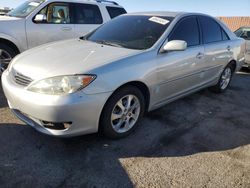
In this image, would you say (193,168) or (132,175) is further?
(193,168)

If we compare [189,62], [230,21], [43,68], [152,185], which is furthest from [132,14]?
[230,21]

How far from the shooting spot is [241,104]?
5.18m

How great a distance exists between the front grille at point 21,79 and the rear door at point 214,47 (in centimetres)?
295

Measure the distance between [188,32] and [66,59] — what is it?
6.83 feet

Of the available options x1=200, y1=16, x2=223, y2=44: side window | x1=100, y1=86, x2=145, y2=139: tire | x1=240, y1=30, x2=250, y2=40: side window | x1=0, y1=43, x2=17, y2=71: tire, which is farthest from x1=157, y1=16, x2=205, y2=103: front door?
x1=240, y1=30, x2=250, y2=40: side window

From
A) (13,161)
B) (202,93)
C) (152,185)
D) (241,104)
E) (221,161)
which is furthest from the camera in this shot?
(202,93)

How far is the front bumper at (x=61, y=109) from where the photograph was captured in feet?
9.08

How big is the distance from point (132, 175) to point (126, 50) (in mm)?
1566

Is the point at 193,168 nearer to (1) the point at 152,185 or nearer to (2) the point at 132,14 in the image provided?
(1) the point at 152,185

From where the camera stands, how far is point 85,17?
22.5ft

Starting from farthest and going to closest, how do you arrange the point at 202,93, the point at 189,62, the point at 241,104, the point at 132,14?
1. the point at 202,93
2. the point at 241,104
3. the point at 132,14
4. the point at 189,62

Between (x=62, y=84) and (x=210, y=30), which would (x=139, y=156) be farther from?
(x=210, y=30)

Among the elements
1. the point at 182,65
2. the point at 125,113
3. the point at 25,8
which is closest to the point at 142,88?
the point at 125,113

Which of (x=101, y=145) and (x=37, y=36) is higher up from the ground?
(x=37, y=36)
